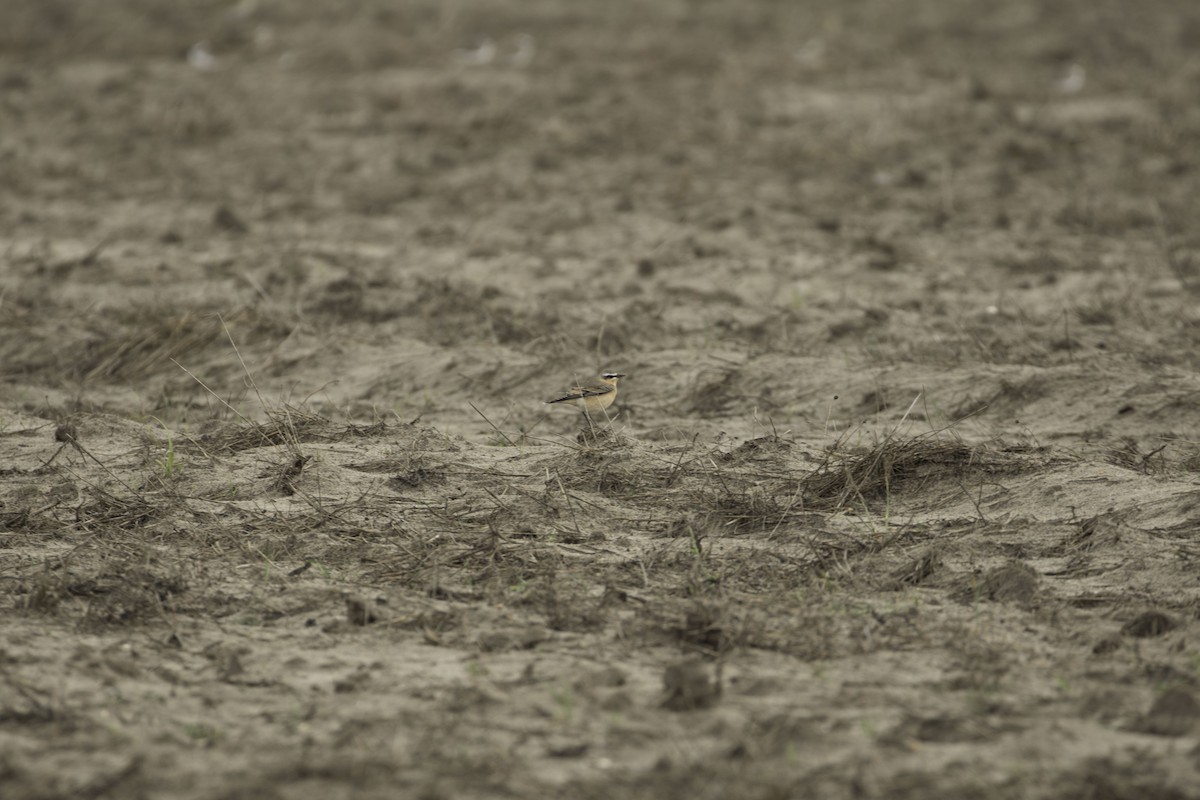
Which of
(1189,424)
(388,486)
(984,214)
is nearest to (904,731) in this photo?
(388,486)

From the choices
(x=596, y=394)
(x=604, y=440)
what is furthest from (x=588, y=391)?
(x=604, y=440)

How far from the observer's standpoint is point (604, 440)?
493 cm

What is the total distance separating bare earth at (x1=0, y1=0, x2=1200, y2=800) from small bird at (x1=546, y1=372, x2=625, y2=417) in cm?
18

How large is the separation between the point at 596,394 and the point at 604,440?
314mm

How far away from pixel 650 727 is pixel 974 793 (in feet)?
2.63

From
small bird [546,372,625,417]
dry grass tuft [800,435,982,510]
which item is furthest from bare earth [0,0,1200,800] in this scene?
small bird [546,372,625,417]

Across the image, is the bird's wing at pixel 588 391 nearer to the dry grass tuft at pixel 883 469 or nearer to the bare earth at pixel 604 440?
the bare earth at pixel 604 440

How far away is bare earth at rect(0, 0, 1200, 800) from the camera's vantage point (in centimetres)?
324

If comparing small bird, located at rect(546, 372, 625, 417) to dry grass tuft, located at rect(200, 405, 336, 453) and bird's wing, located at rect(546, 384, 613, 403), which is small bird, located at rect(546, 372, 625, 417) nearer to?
bird's wing, located at rect(546, 384, 613, 403)

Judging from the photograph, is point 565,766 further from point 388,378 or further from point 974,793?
point 388,378

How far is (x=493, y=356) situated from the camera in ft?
19.8

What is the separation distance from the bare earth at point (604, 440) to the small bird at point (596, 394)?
0.18m

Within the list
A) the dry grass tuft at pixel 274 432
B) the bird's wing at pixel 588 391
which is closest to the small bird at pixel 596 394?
the bird's wing at pixel 588 391

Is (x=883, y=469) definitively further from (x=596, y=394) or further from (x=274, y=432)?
(x=274, y=432)
